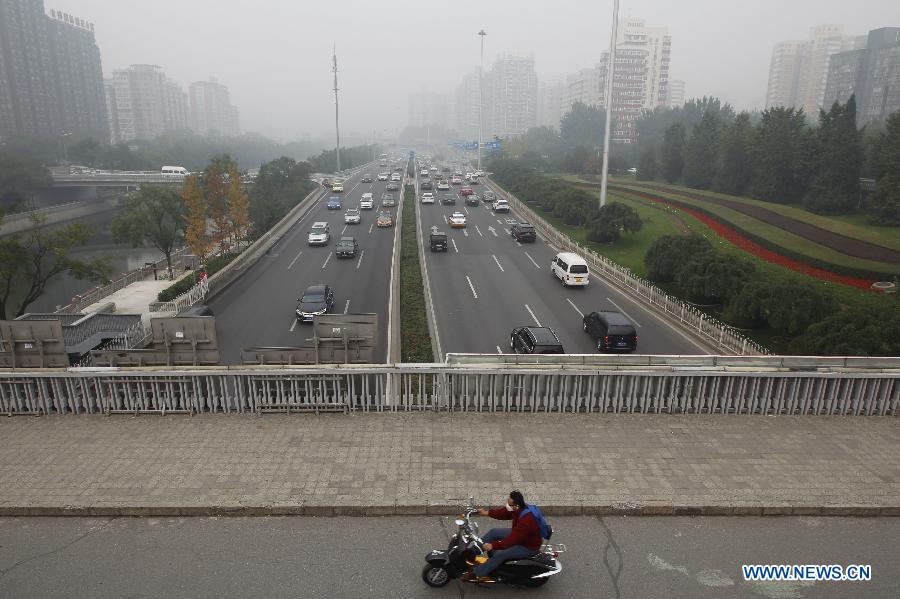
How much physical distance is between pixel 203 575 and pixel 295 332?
14.6 m

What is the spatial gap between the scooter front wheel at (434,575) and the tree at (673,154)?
70463mm

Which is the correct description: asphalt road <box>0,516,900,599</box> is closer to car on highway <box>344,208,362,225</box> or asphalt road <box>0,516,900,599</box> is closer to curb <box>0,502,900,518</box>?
curb <box>0,502,900,518</box>

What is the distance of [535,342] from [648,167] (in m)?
65.4

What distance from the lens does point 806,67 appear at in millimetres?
174625

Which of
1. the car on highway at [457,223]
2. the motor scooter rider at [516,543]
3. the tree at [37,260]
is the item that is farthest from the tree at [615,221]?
the motor scooter rider at [516,543]

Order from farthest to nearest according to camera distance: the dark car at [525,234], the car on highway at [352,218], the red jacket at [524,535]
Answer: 1. the car on highway at [352,218]
2. the dark car at [525,234]
3. the red jacket at [524,535]

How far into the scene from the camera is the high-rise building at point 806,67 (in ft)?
543

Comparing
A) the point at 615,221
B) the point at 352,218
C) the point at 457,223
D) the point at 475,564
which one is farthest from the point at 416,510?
the point at 352,218

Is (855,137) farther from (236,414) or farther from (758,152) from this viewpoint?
(236,414)

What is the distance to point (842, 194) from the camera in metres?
42.0

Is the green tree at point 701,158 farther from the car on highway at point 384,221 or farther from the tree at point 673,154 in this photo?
the car on highway at point 384,221

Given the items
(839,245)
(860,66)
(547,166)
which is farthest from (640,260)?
(860,66)

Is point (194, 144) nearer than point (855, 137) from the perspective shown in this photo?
No

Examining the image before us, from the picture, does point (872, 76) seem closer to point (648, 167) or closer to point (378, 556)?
point (648, 167)
